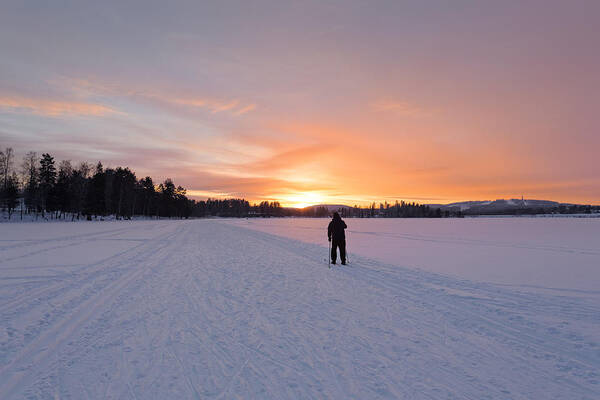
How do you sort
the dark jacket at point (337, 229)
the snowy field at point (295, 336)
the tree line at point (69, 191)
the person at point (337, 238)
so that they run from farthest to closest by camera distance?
the tree line at point (69, 191)
the dark jacket at point (337, 229)
the person at point (337, 238)
the snowy field at point (295, 336)

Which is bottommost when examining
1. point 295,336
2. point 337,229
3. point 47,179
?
point 295,336

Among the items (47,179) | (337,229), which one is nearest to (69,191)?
(47,179)

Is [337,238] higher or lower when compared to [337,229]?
lower

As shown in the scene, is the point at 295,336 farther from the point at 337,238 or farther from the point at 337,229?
the point at 337,229

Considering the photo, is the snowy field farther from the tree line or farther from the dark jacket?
the tree line

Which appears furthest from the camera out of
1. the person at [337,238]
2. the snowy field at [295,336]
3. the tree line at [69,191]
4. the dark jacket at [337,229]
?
the tree line at [69,191]

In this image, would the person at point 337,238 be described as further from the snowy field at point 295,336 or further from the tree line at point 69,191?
the tree line at point 69,191

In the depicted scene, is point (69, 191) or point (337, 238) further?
point (69, 191)

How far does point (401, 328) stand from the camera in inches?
220

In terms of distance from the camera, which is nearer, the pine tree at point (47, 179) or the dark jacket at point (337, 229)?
Answer: the dark jacket at point (337, 229)

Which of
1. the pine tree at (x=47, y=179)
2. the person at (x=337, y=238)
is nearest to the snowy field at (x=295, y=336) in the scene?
the person at (x=337, y=238)

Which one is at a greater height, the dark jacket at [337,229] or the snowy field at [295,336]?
the dark jacket at [337,229]

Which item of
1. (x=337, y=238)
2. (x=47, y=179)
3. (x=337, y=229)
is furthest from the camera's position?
(x=47, y=179)

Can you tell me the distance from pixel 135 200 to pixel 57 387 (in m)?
103
